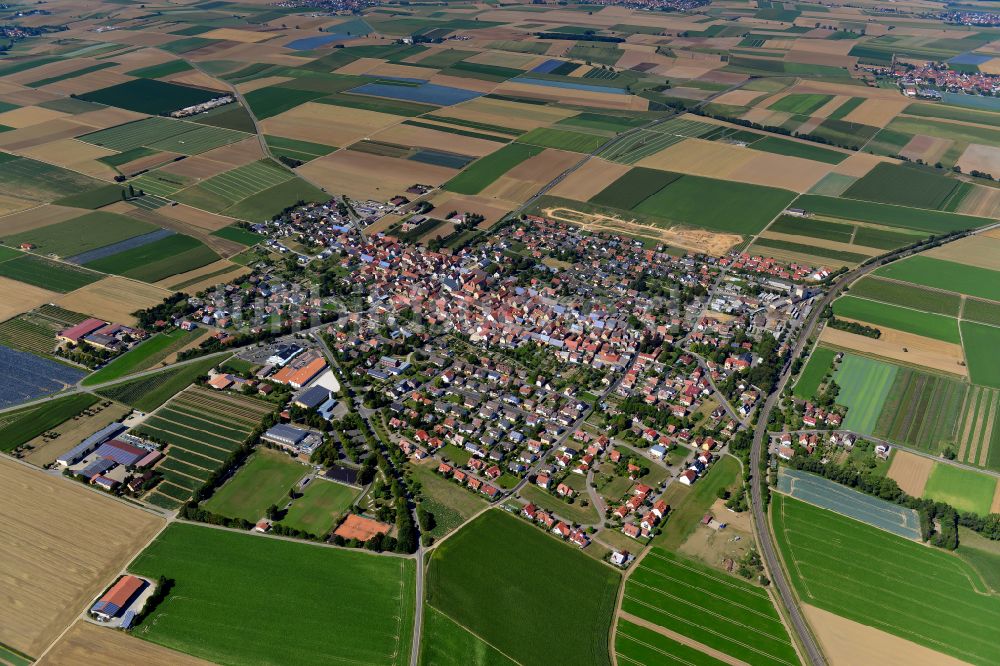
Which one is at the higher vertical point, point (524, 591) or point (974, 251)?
point (974, 251)

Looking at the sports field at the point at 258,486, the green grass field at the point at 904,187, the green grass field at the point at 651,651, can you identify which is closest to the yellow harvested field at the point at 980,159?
the green grass field at the point at 904,187

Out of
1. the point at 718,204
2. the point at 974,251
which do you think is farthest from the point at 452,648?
A: the point at 974,251

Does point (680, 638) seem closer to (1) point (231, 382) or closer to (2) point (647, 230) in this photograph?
(1) point (231, 382)

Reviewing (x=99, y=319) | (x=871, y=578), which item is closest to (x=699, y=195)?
(x=871, y=578)

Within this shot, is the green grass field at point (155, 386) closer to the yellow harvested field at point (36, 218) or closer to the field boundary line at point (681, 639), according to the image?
the yellow harvested field at point (36, 218)

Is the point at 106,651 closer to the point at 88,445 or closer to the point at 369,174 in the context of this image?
the point at 88,445

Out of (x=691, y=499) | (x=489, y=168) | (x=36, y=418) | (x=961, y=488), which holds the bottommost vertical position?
(x=961, y=488)

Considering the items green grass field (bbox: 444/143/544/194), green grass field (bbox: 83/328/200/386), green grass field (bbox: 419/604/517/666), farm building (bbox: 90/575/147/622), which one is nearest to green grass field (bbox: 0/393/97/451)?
green grass field (bbox: 83/328/200/386)

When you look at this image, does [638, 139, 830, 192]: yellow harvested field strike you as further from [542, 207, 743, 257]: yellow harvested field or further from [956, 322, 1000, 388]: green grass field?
[956, 322, 1000, 388]: green grass field
